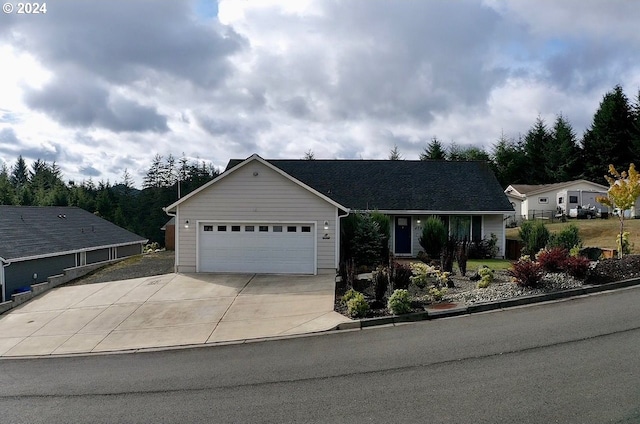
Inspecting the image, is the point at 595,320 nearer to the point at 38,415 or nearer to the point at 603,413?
the point at 603,413

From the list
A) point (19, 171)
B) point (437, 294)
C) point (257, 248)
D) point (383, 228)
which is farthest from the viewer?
point (19, 171)

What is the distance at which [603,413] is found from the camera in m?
5.00

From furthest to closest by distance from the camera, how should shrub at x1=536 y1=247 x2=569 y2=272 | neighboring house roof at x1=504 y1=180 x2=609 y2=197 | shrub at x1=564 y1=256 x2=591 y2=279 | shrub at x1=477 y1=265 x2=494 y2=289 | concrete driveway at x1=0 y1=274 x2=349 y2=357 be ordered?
neighboring house roof at x1=504 y1=180 x2=609 y2=197 < shrub at x1=536 y1=247 x2=569 y2=272 < shrub at x1=477 y1=265 x2=494 y2=289 < shrub at x1=564 y1=256 x2=591 y2=279 < concrete driveway at x1=0 y1=274 x2=349 y2=357

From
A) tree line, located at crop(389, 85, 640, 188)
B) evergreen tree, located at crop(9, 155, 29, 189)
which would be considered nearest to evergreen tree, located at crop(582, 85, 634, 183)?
tree line, located at crop(389, 85, 640, 188)

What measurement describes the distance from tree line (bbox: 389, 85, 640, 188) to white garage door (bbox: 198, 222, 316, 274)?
38048 millimetres

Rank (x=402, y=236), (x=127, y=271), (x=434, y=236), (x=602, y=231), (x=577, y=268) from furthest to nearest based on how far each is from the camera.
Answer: (x=602, y=231) → (x=402, y=236) → (x=434, y=236) → (x=127, y=271) → (x=577, y=268)

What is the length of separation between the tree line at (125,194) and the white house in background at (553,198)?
35375 millimetres

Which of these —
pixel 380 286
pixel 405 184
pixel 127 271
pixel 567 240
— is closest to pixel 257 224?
pixel 380 286

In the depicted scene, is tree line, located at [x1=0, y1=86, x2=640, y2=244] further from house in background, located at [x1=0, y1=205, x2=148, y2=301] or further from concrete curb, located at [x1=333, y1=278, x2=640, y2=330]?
concrete curb, located at [x1=333, y1=278, x2=640, y2=330]

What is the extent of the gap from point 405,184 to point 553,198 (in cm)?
2280

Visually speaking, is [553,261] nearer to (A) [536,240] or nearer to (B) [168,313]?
(A) [536,240]

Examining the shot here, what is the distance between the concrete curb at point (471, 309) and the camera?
9992 millimetres

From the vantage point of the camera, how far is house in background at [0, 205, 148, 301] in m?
20.5

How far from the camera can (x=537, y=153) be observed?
177ft
